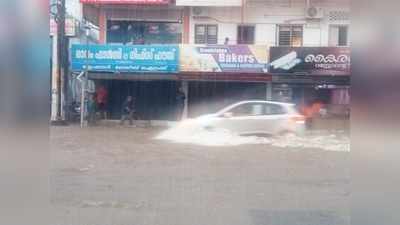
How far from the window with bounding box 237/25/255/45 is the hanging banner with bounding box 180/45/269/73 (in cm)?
3

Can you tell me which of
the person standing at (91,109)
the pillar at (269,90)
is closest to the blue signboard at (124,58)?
the person standing at (91,109)

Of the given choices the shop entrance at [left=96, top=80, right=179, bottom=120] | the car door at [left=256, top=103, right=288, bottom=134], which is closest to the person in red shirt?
the shop entrance at [left=96, top=80, right=179, bottom=120]

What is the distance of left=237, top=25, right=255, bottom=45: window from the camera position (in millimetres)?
2543

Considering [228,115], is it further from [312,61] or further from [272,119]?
[312,61]

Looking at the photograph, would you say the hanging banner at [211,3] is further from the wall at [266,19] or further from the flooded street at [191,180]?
the flooded street at [191,180]

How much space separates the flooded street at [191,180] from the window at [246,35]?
50 cm

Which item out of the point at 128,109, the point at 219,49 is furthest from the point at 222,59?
the point at 128,109

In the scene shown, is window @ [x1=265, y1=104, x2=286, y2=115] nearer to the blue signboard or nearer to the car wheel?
the car wheel

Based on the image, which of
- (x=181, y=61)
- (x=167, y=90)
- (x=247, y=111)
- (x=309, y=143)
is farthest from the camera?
(x=181, y=61)

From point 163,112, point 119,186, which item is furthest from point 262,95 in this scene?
point 119,186

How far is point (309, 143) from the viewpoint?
2.12 metres

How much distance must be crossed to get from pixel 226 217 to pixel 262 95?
16.6 inches

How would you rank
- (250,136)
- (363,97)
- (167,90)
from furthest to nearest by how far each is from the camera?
(167,90) → (250,136) → (363,97)

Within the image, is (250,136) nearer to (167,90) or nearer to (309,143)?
(309,143)
